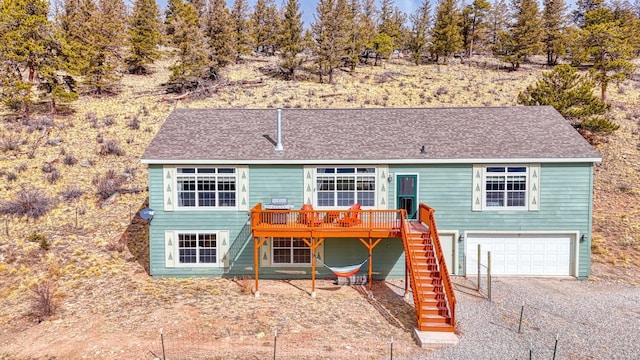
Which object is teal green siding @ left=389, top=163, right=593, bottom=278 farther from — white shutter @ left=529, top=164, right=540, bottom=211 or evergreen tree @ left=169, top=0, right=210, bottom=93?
evergreen tree @ left=169, top=0, right=210, bottom=93

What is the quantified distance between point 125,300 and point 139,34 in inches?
1676

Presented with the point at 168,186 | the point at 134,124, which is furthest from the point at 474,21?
the point at 168,186

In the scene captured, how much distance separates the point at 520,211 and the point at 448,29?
42223 mm

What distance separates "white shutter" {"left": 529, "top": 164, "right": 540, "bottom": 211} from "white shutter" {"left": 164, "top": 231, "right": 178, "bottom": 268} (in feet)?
46.5

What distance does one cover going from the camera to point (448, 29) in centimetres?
5031

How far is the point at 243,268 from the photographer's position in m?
15.4

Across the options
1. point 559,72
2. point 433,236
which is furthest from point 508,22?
point 433,236

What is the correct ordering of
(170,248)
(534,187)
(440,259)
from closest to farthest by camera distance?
(440,259)
(534,187)
(170,248)

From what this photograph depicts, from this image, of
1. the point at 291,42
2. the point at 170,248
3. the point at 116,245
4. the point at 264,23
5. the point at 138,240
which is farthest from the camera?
the point at 264,23

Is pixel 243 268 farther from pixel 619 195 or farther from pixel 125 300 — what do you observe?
pixel 619 195

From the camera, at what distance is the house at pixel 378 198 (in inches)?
583

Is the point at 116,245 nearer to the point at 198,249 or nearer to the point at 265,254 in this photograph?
the point at 198,249

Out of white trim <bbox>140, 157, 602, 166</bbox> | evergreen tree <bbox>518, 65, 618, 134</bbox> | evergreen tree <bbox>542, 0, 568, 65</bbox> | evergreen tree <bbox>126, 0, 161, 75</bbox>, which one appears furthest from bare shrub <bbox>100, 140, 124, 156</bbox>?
evergreen tree <bbox>542, 0, 568, 65</bbox>

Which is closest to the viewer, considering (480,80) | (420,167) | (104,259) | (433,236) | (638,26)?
(433,236)
